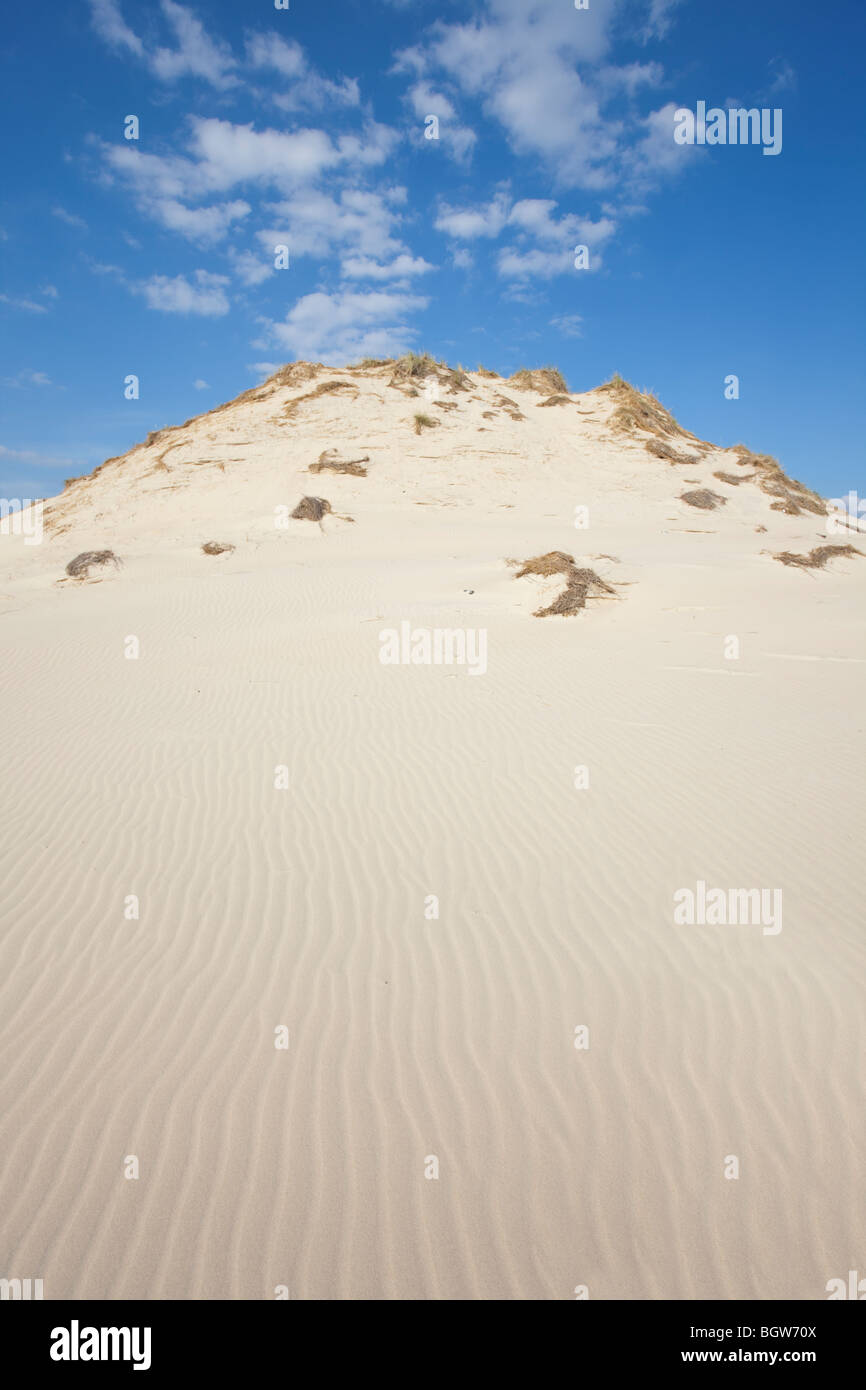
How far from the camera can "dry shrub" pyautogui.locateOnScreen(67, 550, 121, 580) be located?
1738 cm

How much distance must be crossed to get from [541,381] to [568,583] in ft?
84.3

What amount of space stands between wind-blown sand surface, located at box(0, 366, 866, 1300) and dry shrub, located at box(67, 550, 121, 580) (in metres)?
8.21

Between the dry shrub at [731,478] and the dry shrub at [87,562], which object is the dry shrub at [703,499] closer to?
the dry shrub at [731,478]

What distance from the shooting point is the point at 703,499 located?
23688 millimetres

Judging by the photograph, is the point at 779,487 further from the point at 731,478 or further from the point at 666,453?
the point at 666,453

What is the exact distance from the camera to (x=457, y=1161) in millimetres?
2473

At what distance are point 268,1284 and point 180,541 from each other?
66.6 ft

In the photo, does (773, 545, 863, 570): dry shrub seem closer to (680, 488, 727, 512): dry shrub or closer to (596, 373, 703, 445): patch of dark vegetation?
(680, 488, 727, 512): dry shrub

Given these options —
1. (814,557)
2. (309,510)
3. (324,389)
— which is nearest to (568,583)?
(814,557)

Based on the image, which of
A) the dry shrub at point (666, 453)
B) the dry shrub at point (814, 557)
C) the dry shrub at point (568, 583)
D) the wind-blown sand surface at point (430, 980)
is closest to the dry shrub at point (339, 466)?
the dry shrub at point (568, 583)

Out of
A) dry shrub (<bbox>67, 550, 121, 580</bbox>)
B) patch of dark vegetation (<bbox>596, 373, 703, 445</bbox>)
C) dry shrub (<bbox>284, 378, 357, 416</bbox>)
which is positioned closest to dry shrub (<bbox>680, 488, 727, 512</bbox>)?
patch of dark vegetation (<bbox>596, 373, 703, 445</bbox>)

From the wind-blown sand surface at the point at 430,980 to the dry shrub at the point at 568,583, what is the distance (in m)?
3.07
